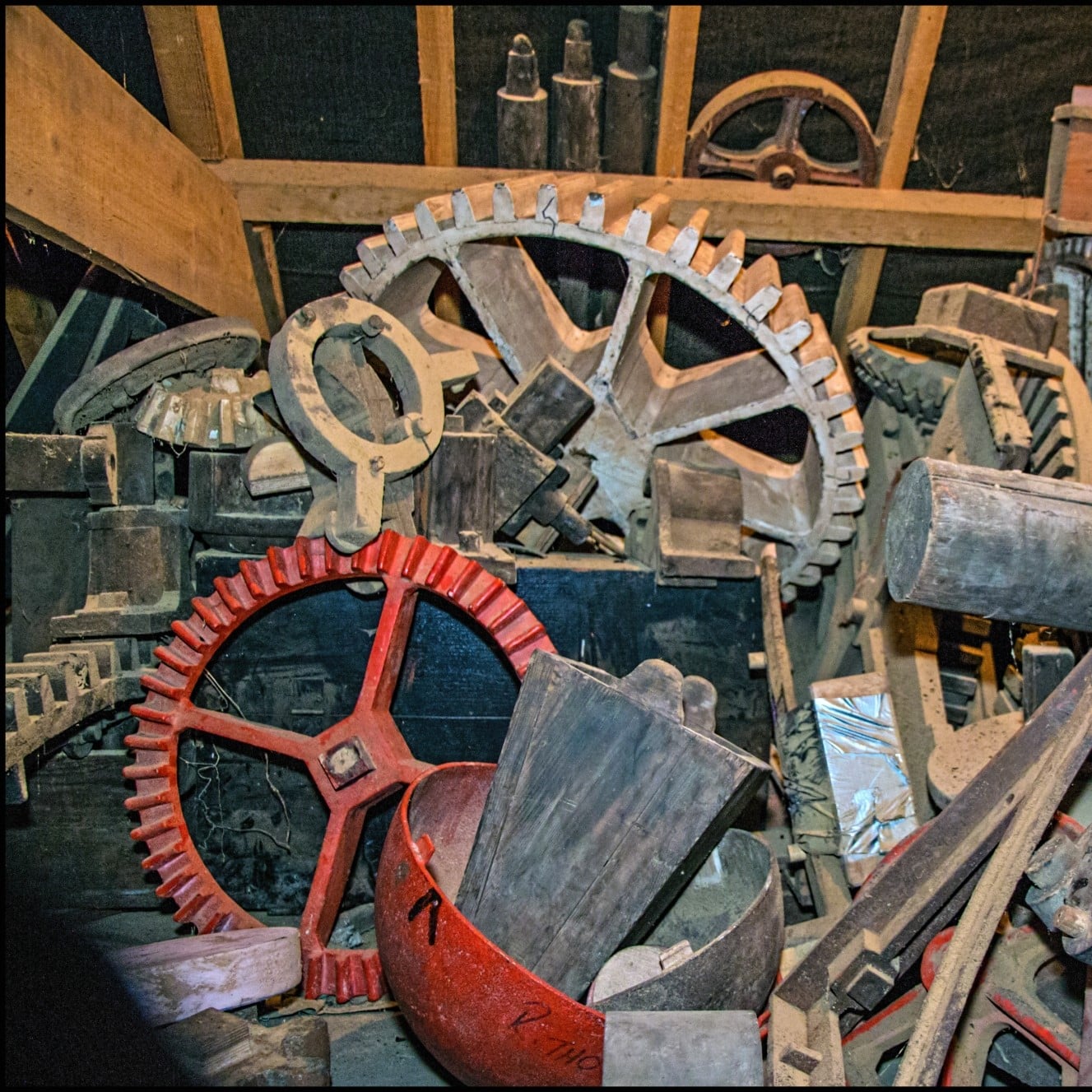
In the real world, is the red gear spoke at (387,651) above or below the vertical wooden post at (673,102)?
below

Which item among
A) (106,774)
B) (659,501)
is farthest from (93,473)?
(659,501)

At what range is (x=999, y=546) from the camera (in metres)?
1.97

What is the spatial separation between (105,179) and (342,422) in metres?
0.87

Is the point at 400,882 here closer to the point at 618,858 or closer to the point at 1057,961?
the point at 618,858

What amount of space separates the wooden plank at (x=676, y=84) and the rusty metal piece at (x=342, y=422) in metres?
1.64

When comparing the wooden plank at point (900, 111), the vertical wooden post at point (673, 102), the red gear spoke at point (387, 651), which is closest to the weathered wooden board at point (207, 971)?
the red gear spoke at point (387, 651)

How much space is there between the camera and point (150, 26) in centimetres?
362

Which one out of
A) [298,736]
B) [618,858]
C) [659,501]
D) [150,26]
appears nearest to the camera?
[618,858]

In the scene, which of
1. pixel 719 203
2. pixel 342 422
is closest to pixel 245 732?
pixel 342 422

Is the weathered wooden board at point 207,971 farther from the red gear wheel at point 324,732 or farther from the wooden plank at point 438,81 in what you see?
the wooden plank at point 438,81

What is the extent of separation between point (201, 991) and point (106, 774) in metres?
0.95

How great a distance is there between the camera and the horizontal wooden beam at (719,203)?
4027 mm

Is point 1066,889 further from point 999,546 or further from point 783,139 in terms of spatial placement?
point 783,139

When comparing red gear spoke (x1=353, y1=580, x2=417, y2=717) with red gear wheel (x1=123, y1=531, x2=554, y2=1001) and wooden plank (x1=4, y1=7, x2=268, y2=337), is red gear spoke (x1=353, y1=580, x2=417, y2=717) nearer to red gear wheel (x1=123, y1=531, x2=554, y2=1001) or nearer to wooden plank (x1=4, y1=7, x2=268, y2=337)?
red gear wheel (x1=123, y1=531, x2=554, y2=1001)
